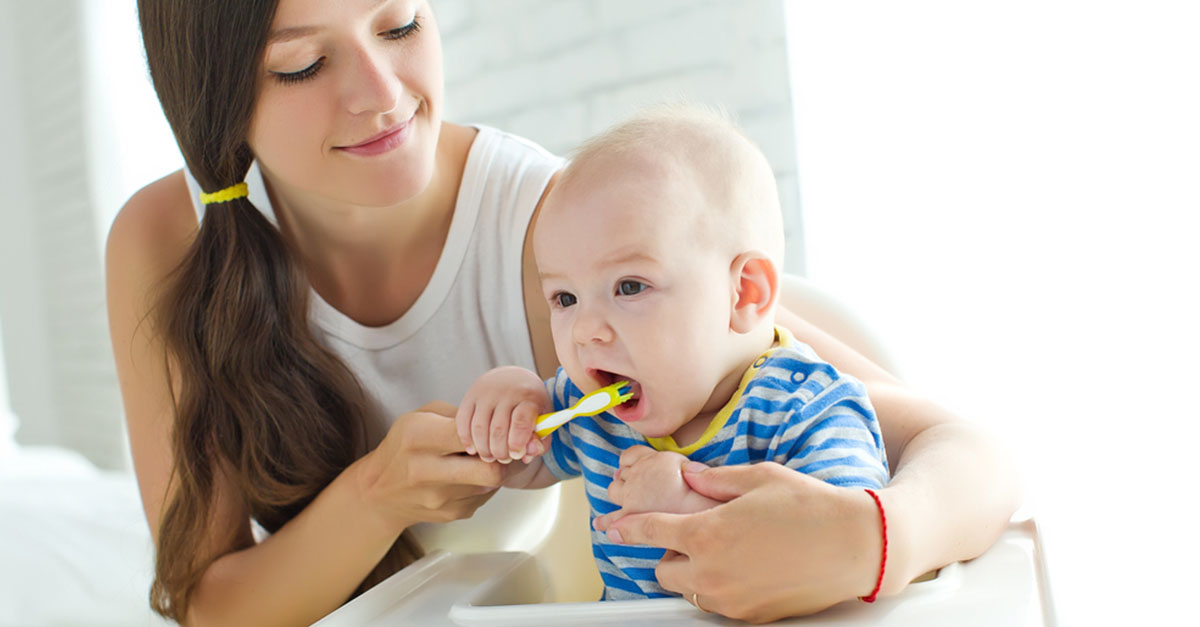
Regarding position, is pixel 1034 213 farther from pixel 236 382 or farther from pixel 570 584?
pixel 236 382

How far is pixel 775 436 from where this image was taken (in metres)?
0.75

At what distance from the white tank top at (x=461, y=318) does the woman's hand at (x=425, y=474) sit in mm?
247

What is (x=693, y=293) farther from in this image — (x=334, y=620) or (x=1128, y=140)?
(x=1128, y=140)

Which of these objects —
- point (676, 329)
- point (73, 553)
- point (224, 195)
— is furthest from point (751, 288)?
point (73, 553)

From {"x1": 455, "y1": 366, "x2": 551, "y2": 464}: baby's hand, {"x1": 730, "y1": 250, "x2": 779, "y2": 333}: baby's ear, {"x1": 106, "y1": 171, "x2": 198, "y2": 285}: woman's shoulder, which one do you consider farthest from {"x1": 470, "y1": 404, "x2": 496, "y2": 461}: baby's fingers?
{"x1": 106, "y1": 171, "x2": 198, "y2": 285}: woman's shoulder

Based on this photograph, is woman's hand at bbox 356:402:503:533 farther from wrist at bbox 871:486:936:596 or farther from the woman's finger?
wrist at bbox 871:486:936:596

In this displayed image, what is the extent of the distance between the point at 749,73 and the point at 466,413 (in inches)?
48.0

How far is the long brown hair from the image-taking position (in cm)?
107

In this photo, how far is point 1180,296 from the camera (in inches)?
53.4

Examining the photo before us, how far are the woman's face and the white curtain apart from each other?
0.49 metres

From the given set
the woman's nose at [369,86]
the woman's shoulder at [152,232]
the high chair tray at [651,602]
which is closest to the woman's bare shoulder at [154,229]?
the woman's shoulder at [152,232]

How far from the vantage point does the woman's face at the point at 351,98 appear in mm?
936

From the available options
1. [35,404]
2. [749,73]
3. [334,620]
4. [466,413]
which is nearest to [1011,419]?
[749,73]

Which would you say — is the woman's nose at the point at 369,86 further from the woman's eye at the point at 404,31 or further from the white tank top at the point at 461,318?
the white tank top at the point at 461,318
